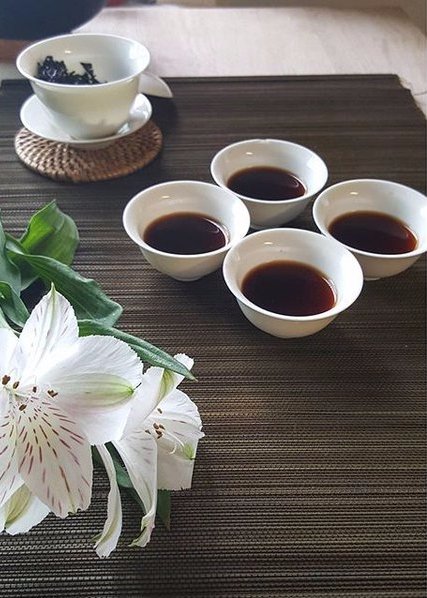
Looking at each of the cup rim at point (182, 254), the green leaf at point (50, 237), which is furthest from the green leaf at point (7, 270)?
the cup rim at point (182, 254)

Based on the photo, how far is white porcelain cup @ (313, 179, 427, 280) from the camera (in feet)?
2.31

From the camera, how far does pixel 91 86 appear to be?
0.79 metres

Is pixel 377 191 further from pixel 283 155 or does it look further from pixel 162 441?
pixel 162 441

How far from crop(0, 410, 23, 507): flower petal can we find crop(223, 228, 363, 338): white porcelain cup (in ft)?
0.93

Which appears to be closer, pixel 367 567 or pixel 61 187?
pixel 367 567

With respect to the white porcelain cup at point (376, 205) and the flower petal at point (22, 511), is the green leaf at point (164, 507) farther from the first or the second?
the white porcelain cup at point (376, 205)

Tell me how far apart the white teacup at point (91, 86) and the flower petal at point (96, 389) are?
0.50 m

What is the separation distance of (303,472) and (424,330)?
0.72 feet

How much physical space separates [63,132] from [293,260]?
0.38 m

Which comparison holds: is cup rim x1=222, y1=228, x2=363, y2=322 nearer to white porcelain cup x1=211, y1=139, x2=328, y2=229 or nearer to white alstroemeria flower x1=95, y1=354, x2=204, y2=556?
white porcelain cup x1=211, y1=139, x2=328, y2=229

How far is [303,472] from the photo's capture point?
1.77 ft

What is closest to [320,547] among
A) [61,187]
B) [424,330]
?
[424,330]

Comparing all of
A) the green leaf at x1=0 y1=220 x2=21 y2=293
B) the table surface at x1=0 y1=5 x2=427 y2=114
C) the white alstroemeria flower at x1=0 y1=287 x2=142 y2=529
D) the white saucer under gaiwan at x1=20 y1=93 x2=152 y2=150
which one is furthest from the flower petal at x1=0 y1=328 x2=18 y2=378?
the table surface at x1=0 y1=5 x2=427 y2=114

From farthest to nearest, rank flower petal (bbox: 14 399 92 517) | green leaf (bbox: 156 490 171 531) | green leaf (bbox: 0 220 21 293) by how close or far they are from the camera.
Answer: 1. green leaf (bbox: 0 220 21 293)
2. green leaf (bbox: 156 490 171 531)
3. flower petal (bbox: 14 399 92 517)
